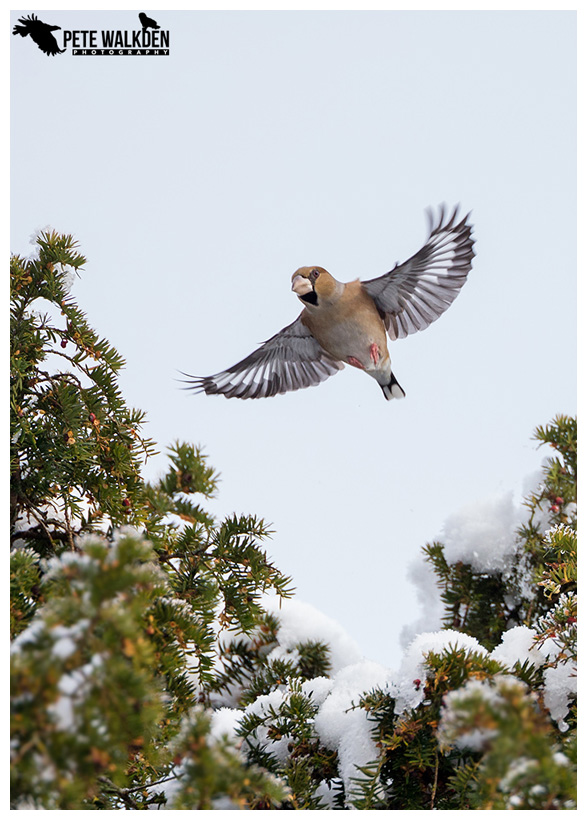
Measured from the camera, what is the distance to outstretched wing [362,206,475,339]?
787 mm

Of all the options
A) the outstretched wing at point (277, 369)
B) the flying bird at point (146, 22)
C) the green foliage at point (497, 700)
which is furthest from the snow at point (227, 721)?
the flying bird at point (146, 22)

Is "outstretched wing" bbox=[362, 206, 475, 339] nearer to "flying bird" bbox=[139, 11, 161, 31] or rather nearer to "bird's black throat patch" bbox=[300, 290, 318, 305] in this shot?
"bird's black throat patch" bbox=[300, 290, 318, 305]

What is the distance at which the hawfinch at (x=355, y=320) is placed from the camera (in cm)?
79

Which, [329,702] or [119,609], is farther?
[329,702]

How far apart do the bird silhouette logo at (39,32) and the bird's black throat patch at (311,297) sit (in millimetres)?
360

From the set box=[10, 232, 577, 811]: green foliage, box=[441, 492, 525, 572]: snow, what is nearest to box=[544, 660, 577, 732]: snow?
box=[10, 232, 577, 811]: green foliage
